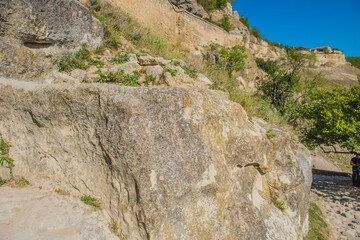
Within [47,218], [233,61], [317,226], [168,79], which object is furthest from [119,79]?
[233,61]

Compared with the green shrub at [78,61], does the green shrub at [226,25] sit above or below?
above

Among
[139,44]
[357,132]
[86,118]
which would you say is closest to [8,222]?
[86,118]

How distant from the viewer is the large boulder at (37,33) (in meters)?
4.02

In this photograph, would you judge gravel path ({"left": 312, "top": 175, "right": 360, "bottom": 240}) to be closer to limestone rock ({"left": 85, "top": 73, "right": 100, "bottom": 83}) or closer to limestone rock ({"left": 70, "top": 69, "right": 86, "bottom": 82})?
limestone rock ({"left": 85, "top": 73, "right": 100, "bottom": 83})

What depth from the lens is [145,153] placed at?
8.56 ft

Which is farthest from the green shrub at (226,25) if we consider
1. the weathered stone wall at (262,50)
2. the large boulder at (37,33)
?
the large boulder at (37,33)

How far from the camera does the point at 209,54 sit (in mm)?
17922

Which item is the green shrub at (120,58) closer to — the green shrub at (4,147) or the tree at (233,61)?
the green shrub at (4,147)

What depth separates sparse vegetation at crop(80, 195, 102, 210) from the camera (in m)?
2.91

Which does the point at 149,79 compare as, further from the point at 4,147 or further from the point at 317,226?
the point at 317,226

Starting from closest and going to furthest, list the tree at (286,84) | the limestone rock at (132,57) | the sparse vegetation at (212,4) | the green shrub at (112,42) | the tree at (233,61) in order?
the limestone rock at (132,57), the green shrub at (112,42), the tree at (286,84), the tree at (233,61), the sparse vegetation at (212,4)

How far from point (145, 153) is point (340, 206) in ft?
29.1

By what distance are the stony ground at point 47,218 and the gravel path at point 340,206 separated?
6.93 metres

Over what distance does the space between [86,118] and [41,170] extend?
128cm
